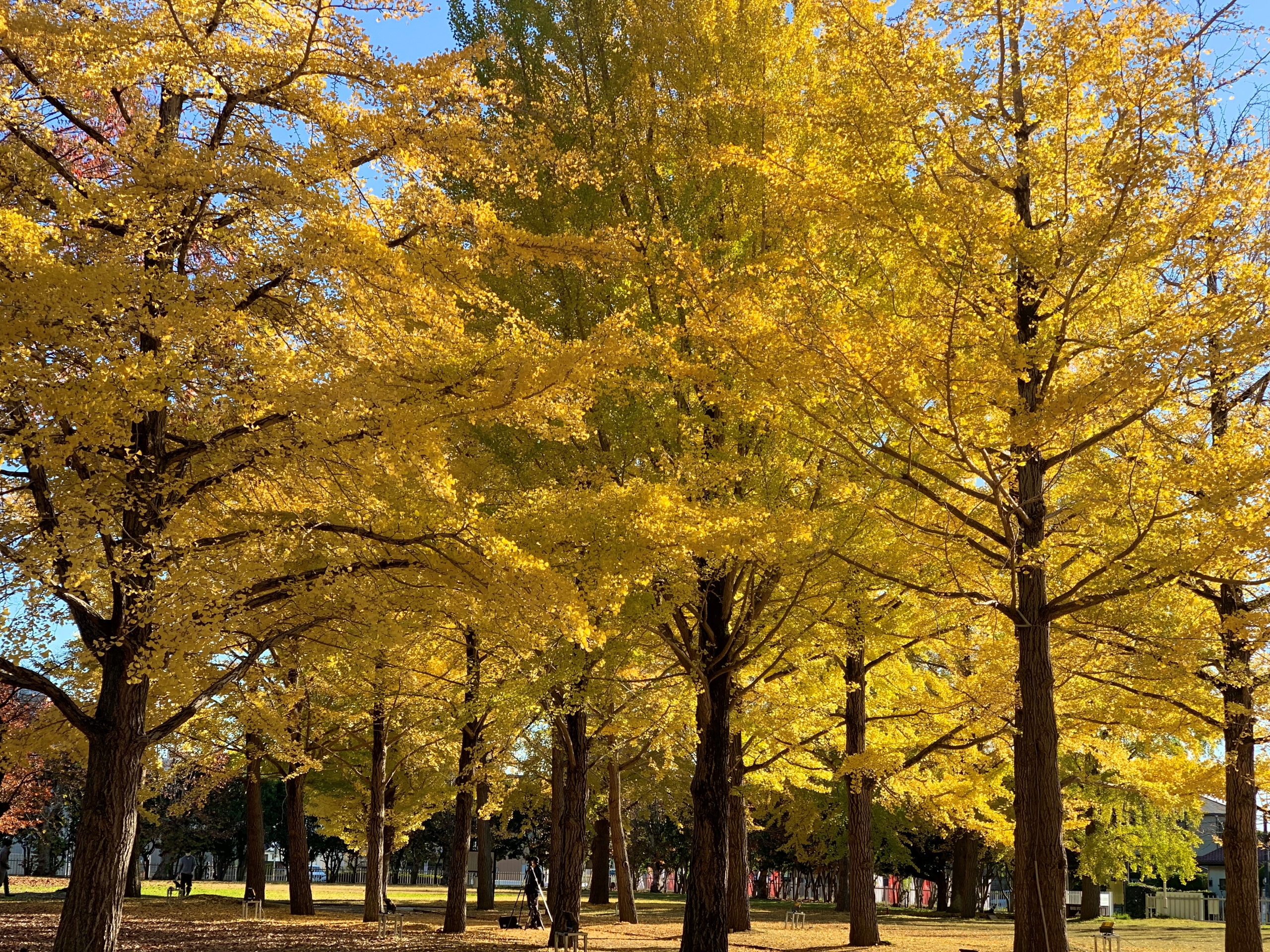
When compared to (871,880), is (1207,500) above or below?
above

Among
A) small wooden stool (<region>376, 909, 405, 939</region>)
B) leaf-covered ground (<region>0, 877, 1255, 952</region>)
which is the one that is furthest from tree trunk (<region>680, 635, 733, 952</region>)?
small wooden stool (<region>376, 909, 405, 939</region>)

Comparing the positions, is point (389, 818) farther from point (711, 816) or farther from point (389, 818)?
point (711, 816)

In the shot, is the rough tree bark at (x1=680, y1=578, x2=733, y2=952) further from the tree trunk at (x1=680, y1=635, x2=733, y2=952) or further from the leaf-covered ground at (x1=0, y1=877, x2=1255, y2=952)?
the leaf-covered ground at (x1=0, y1=877, x2=1255, y2=952)

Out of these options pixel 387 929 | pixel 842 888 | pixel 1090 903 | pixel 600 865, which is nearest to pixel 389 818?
pixel 387 929

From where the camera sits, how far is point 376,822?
68.1 ft

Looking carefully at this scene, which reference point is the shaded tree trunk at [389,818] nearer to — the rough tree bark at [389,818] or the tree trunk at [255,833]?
the rough tree bark at [389,818]

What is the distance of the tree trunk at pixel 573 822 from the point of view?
16.4m

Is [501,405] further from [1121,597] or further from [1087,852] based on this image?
[1087,852]

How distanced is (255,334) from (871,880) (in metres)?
14.1

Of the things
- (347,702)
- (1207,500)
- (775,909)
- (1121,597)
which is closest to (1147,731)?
(1121,597)

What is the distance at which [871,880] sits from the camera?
1772 cm

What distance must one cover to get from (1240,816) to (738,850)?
10123 millimetres

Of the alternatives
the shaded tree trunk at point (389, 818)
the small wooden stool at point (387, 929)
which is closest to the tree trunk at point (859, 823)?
the small wooden stool at point (387, 929)

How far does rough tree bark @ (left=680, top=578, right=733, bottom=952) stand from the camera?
12477 millimetres
